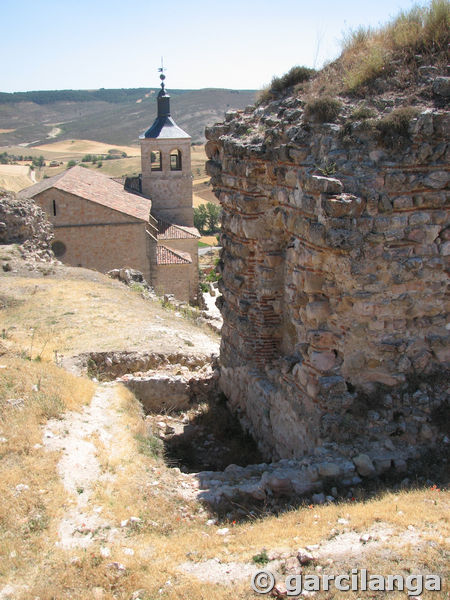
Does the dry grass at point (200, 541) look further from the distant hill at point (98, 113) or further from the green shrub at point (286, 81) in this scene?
the distant hill at point (98, 113)

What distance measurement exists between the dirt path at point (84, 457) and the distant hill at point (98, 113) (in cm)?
9408

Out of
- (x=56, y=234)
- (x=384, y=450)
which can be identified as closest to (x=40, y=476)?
(x=384, y=450)

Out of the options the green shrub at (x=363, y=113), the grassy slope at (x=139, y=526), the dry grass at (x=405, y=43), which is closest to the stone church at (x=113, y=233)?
the grassy slope at (x=139, y=526)

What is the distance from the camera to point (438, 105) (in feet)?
18.1

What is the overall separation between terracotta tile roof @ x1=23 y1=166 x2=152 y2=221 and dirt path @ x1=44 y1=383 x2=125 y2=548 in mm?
18075

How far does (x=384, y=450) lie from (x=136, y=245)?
20.4m

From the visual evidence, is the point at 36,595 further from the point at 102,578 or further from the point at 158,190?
the point at 158,190

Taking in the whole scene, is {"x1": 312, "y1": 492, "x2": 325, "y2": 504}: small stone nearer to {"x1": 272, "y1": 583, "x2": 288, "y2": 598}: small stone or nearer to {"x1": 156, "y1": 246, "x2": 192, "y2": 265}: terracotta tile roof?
{"x1": 272, "y1": 583, "x2": 288, "y2": 598}: small stone

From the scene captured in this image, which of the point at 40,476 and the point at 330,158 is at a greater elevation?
the point at 330,158

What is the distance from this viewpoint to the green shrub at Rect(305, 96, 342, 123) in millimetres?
5902

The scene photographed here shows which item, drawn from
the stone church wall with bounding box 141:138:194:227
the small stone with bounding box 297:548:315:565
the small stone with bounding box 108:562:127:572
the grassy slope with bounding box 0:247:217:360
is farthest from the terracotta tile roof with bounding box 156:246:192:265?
the small stone with bounding box 297:548:315:565

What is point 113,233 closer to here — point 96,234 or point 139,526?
point 96,234

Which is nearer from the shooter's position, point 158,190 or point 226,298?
point 226,298

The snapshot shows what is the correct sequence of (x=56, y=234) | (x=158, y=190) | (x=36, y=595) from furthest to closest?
1. (x=158, y=190)
2. (x=56, y=234)
3. (x=36, y=595)
